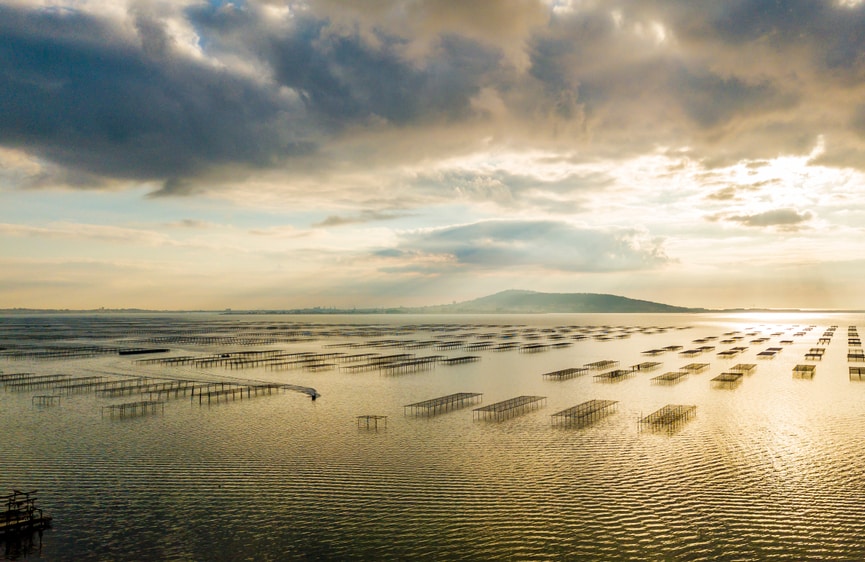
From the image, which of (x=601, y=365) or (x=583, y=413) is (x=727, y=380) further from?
(x=583, y=413)

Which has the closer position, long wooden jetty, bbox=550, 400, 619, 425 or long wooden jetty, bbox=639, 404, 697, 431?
long wooden jetty, bbox=639, 404, 697, 431

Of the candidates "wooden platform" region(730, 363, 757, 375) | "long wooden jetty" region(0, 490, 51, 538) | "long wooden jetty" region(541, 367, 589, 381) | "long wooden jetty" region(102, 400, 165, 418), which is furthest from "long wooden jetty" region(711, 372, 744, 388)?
"long wooden jetty" region(0, 490, 51, 538)

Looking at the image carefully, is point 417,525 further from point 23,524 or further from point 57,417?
point 57,417

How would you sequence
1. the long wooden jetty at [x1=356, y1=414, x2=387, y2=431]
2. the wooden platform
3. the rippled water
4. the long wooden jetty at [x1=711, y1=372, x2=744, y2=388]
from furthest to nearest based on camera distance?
the wooden platform < the long wooden jetty at [x1=711, y1=372, x2=744, y2=388] < the long wooden jetty at [x1=356, y1=414, x2=387, y2=431] < the rippled water

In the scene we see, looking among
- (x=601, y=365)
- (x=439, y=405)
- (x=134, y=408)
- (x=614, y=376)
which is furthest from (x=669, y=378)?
(x=134, y=408)

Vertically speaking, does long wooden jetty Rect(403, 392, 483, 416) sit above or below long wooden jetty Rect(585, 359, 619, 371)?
above

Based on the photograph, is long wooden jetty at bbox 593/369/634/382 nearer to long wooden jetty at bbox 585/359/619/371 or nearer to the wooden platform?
long wooden jetty at bbox 585/359/619/371
